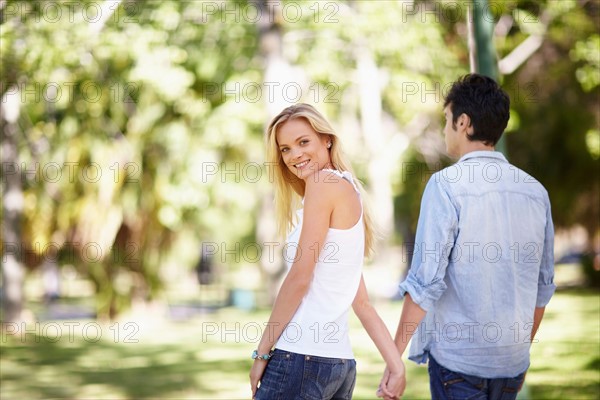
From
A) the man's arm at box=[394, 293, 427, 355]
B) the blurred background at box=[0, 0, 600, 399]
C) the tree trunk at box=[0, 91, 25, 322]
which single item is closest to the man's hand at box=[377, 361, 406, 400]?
the man's arm at box=[394, 293, 427, 355]

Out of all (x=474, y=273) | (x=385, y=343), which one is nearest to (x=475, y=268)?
(x=474, y=273)

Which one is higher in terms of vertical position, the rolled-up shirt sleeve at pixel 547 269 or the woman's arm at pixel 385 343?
the rolled-up shirt sleeve at pixel 547 269

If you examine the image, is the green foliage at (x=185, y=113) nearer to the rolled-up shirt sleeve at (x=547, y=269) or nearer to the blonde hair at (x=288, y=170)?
the blonde hair at (x=288, y=170)

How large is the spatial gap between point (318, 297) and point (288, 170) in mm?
651

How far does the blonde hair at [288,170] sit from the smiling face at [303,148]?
25mm

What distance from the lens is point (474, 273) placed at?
4.04m

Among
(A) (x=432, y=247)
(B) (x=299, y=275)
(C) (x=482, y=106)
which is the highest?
(C) (x=482, y=106)

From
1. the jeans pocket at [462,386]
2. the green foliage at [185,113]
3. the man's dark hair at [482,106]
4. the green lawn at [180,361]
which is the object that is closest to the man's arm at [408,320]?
the jeans pocket at [462,386]

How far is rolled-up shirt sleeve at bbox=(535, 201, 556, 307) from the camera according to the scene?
14.3 ft

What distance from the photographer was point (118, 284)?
23219 mm

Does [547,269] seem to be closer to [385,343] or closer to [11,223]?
[385,343]

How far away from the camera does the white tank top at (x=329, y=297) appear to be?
12.2 feet

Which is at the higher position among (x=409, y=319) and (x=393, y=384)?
(x=409, y=319)

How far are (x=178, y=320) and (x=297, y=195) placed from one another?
2244cm
